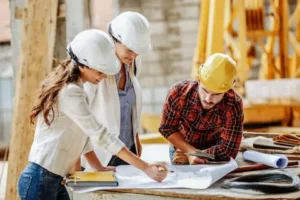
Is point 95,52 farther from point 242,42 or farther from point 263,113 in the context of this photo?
point 263,113

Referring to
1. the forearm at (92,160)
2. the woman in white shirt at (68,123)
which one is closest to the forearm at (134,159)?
the woman in white shirt at (68,123)

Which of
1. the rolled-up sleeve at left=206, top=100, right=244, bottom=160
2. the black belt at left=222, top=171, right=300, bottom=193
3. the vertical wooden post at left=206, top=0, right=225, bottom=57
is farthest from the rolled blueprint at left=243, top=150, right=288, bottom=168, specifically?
the vertical wooden post at left=206, top=0, right=225, bottom=57

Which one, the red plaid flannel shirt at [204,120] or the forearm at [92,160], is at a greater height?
the red plaid flannel shirt at [204,120]

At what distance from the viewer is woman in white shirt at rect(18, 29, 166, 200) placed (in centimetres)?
273

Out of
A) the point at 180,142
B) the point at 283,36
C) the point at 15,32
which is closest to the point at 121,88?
Answer: the point at 180,142

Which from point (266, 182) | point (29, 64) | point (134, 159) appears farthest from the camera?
point (29, 64)

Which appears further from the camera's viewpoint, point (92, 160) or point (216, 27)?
point (216, 27)

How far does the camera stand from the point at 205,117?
3293 millimetres

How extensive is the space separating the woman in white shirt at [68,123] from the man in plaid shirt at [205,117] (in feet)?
1.68

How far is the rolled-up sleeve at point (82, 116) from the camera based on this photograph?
2.70 metres

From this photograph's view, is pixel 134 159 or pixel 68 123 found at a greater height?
pixel 68 123

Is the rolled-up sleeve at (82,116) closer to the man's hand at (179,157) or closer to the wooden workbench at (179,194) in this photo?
the wooden workbench at (179,194)

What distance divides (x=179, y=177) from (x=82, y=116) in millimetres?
561

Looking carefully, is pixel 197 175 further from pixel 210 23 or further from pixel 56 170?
pixel 210 23
